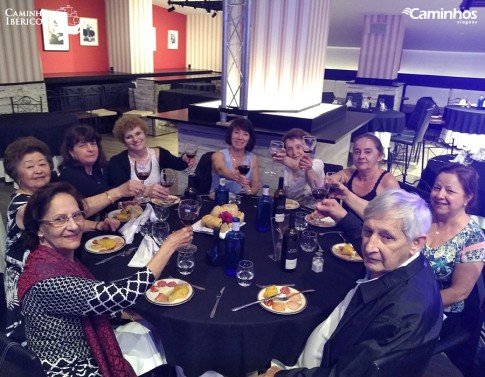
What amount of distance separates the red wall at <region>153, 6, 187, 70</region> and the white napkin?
10574mm

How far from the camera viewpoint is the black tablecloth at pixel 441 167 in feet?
11.7

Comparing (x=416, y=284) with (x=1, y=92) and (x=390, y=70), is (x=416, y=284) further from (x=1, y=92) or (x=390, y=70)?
(x=390, y=70)

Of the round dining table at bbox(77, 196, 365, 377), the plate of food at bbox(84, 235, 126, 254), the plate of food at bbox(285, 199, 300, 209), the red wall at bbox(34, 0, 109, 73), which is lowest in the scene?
the round dining table at bbox(77, 196, 365, 377)

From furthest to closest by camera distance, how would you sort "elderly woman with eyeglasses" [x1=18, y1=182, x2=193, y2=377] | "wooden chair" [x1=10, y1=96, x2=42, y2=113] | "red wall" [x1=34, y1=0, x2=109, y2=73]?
"red wall" [x1=34, y1=0, x2=109, y2=73]
"wooden chair" [x1=10, y1=96, x2=42, y2=113]
"elderly woman with eyeglasses" [x1=18, y1=182, x2=193, y2=377]

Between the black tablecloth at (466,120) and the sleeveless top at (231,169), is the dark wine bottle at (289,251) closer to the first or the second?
the sleeveless top at (231,169)

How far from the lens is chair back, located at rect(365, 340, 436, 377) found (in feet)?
4.08

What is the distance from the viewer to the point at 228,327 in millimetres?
1572

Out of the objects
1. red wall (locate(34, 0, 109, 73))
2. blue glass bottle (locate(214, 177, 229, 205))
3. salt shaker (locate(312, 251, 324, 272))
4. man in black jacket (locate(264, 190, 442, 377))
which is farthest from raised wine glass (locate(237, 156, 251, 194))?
red wall (locate(34, 0, 109, 73))

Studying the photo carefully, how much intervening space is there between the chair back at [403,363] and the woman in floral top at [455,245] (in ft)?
2.30

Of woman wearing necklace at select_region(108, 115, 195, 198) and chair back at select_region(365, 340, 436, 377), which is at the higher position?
woman wearing necklace at select_region(108, 115, 195, 198)

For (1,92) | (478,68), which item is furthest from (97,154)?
(478,68)

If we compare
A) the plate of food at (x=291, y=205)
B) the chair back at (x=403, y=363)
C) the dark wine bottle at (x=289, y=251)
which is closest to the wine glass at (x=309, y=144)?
the plate of food at (x=291, y=205)

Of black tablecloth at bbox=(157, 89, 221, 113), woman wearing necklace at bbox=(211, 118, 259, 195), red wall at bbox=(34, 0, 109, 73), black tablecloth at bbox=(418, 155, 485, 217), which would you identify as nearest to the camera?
woman wearing necklace at bbox=(211, 118, 259, 195)

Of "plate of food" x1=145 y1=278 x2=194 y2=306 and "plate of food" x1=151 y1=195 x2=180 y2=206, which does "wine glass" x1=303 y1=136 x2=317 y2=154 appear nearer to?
"plate of food" x1=151 y1=195 x2=180 y2=206
